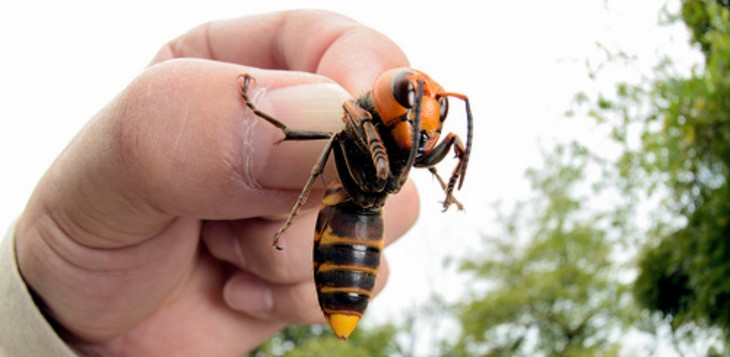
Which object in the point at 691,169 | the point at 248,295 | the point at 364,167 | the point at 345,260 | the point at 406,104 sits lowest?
the point at 691,169

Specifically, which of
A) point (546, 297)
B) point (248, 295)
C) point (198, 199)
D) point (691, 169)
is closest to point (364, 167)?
point (198, 199)

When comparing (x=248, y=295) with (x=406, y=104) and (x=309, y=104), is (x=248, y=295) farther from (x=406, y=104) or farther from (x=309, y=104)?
(x=406, y=104)

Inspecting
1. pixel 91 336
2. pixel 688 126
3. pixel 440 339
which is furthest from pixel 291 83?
pixel 440 339

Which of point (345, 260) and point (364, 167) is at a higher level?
point (364, 167)

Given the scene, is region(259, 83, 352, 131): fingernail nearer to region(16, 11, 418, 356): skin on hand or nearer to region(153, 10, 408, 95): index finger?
region(16, 11, 418, 356): skin on hand

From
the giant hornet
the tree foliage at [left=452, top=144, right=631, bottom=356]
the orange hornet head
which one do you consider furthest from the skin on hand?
the tree foliage at [left=452, top=144, right=631, bottom=356]

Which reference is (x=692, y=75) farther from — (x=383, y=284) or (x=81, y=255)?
(x=81, y=255)
